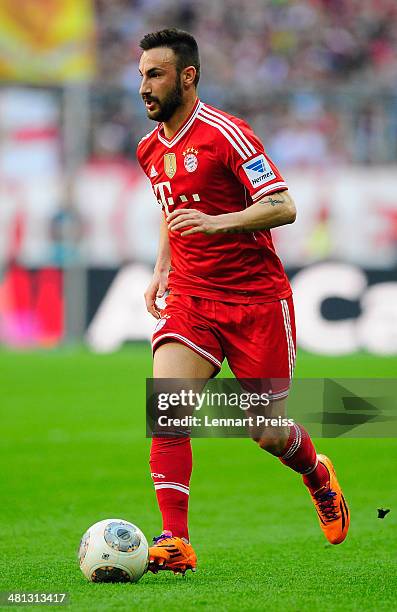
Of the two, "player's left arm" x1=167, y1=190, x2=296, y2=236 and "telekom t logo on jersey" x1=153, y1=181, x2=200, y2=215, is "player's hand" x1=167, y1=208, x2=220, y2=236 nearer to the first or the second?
"player's left arm" x1=167, y1=190, x2=296, y2=236

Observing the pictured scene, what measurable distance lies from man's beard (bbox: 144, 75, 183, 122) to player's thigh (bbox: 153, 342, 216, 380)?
101 cm

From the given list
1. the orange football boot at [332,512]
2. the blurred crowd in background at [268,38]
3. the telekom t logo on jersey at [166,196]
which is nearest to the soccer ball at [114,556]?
the orange football boot at [332,512]

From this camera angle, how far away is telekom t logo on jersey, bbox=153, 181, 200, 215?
550 centimetres

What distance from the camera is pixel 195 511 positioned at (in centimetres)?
723

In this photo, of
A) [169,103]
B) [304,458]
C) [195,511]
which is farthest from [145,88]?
[195,511]

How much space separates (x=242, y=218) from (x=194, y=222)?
9.1 inches

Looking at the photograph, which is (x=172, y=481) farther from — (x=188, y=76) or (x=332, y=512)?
(x=188, y=76)

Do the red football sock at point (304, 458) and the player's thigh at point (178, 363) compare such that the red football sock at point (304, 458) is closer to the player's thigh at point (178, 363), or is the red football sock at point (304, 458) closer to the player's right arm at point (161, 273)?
the player's thigh at point (178, 363)

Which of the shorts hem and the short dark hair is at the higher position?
the short dark hair

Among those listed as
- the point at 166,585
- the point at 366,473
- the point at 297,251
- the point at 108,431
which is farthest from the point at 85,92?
the point at 166,585

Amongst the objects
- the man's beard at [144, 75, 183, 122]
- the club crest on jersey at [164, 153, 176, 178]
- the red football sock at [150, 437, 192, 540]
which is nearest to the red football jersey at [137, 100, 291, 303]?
the club crest on jersey at [164, 153, 176, 178]

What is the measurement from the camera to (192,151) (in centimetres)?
544

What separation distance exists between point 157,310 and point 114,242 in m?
11.0

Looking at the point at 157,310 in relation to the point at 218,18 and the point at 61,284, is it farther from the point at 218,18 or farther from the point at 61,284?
the point at 218,18
